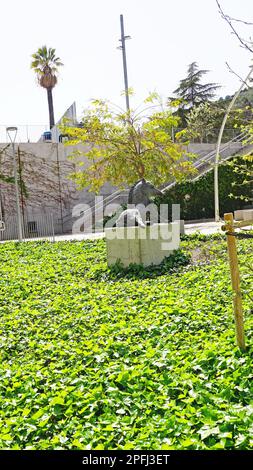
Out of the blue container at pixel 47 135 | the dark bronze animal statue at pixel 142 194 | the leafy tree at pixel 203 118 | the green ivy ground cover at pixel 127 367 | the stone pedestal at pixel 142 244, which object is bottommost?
the green ivy ground cover at pixel 127 367

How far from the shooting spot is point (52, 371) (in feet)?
15.9

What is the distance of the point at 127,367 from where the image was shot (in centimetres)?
463

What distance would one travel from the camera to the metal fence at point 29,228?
965 inches

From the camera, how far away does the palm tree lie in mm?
39031

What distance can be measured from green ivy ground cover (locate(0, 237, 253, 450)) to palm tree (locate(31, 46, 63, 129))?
3303 centimetres

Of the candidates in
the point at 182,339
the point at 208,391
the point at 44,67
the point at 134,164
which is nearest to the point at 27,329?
the point at 182,339

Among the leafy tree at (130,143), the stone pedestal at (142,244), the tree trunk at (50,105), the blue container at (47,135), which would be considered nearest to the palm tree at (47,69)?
the tree trunk at (50,105)

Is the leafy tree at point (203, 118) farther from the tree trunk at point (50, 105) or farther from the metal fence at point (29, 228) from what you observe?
the tree trunk at point (50, 105)

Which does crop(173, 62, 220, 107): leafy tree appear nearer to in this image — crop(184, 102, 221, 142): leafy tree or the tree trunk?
the tree trunk

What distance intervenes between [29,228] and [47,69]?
62.7ft

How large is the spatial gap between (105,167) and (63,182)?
6102 mm

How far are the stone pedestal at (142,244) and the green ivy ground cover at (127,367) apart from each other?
1.62 meters

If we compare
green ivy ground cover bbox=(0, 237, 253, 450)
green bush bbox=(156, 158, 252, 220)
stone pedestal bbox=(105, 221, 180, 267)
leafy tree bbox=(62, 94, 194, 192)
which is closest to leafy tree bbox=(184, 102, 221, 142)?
green ivy ground cover bbox=(0, 237, 253, 450)

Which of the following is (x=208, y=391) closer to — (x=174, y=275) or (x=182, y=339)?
(x=182, y=339)
